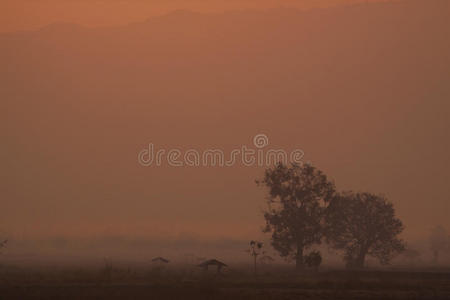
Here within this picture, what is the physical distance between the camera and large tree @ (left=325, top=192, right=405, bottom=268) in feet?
415

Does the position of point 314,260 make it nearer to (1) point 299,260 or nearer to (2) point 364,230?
(1) point 299,260

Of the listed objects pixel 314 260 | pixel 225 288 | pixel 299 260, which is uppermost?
pixel 299 260

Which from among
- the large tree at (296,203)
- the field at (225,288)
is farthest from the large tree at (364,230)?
the field at (225,288)

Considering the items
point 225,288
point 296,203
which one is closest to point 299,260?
point 296,203

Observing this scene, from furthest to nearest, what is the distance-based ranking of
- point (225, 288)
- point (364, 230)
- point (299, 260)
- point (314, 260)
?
point (364, 230)
point (299, 260)
point (314, 260)
point (225, 288)

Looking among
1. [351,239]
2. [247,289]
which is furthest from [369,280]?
[351,239]

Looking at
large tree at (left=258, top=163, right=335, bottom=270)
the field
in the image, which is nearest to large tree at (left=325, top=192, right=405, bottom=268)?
large tree at (left=258, top=163, right=335, bottom=270)

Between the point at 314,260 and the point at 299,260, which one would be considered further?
the point at 299,260

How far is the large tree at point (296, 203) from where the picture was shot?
381 ft

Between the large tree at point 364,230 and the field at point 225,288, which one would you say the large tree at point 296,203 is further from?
the field at point 225,288

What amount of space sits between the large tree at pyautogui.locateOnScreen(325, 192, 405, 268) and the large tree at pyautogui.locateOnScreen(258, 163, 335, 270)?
33.6 ft

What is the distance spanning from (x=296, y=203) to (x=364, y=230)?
17014 mm

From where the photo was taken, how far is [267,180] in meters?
118

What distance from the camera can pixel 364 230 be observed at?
127m
